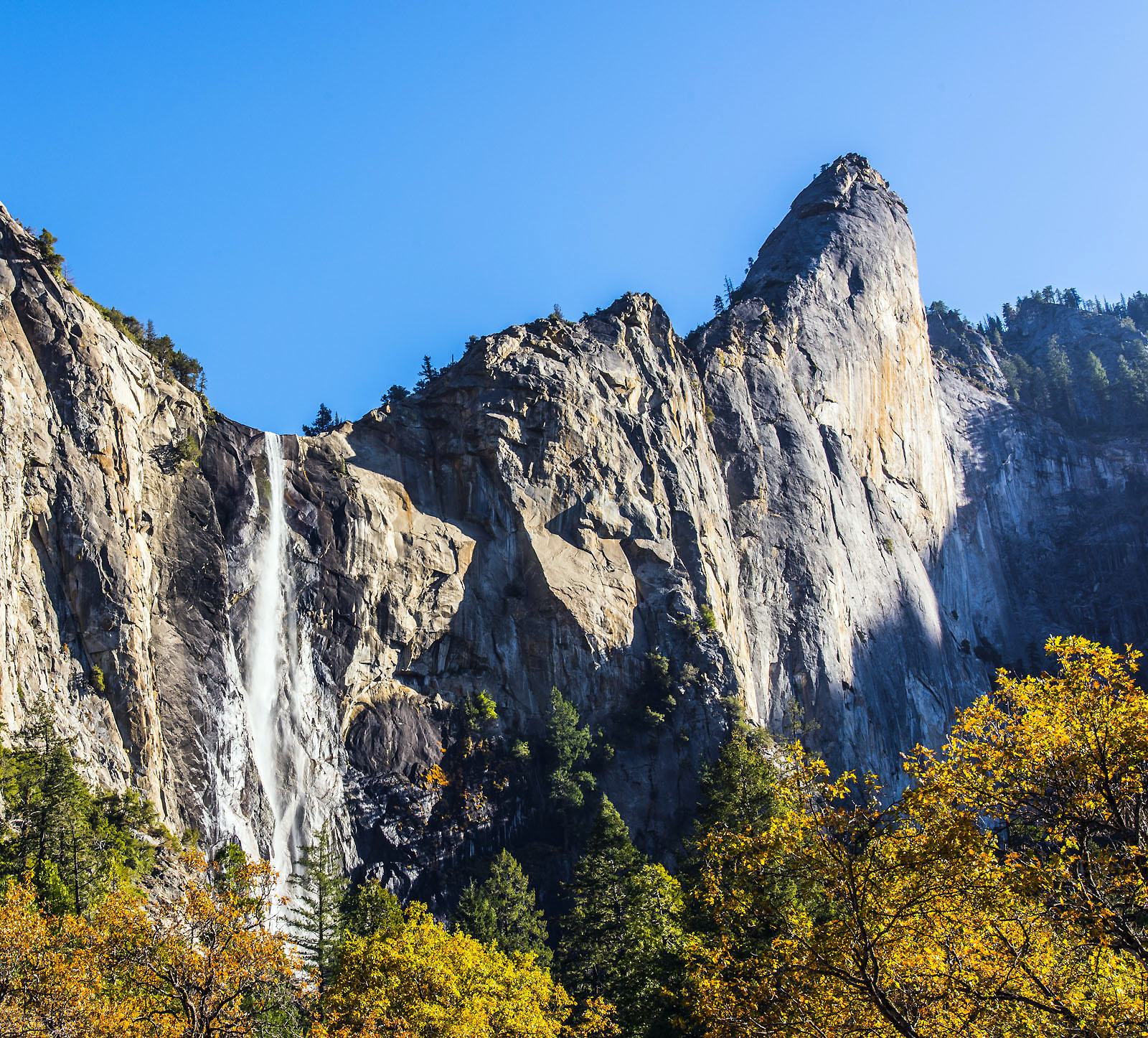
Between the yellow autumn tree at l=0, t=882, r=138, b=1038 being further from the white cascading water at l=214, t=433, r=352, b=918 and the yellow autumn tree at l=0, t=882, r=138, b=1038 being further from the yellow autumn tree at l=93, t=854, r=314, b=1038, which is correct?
the white cascading water at l=214, t=433, r=352, b=918

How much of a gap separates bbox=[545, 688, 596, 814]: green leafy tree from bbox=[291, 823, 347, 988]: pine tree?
13.1 meters

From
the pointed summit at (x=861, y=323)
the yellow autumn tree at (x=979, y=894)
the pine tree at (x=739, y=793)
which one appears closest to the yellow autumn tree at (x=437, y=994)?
the yellow autumn tree at (x=979, y=894)

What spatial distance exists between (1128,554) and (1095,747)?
92.7 metres

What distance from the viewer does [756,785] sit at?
40.2m

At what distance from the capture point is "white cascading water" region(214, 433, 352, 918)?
149 ft

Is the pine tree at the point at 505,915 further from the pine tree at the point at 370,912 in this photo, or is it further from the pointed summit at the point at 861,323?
the pointed summit at the point at 861,323

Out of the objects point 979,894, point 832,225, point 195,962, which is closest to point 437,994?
point 195,962

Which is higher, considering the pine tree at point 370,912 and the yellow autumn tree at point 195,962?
the pine tree at point 370,912

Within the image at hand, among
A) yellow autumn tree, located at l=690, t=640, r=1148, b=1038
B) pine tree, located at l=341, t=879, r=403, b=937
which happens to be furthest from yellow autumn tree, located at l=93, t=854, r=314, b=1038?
pine tree, located at l=341, t=879, r=403, b=937

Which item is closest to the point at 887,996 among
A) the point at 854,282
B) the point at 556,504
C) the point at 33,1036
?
the point at 33,1036

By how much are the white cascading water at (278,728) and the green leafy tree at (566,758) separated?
11.2m

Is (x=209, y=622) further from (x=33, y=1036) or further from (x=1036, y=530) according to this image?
(x=1036, y=530)

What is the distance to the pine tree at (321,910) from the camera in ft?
118

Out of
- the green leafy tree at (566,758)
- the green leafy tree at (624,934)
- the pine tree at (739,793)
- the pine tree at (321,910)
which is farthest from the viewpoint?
the green leafy tree at (566,758)
